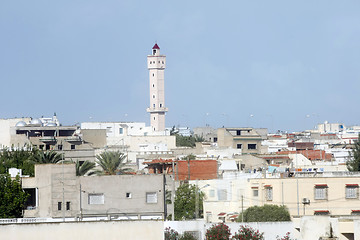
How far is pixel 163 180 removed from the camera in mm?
52031

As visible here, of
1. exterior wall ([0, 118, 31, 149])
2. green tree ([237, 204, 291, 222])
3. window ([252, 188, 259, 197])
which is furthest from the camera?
exterior wall ([0, 118, 31, 149])

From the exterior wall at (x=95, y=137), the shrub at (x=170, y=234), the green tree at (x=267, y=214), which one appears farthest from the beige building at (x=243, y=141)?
the shrub at (x=170, y=234)

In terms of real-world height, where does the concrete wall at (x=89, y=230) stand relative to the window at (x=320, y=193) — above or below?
below

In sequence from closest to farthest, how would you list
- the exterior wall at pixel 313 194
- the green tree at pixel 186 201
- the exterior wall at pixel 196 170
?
the exterior wall at pixel 313 194
the green tree at pixel 186 201
the exterior wall at pixel 196 170

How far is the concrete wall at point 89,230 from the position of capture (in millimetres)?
32688

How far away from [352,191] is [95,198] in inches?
545

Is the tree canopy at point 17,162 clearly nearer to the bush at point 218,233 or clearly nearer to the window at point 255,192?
the window at point 255,192

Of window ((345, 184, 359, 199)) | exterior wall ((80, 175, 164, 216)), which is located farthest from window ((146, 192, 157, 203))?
window ((345, 184, 359, 199))

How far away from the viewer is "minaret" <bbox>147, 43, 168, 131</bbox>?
181625 millimetres

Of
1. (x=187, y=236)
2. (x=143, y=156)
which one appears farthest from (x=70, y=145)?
(x=187, y=236)

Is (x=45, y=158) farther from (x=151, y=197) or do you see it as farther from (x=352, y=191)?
(x=352, y=191)

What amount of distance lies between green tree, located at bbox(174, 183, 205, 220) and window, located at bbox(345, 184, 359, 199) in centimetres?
946

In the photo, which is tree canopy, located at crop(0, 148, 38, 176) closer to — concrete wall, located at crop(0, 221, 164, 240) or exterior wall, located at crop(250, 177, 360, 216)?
exterior wall, located at crop(250, 177, 360, 216)

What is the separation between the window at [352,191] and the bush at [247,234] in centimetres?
1629
